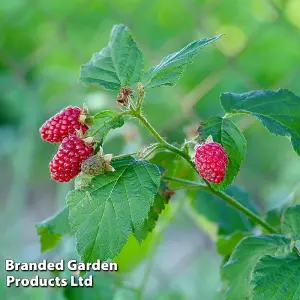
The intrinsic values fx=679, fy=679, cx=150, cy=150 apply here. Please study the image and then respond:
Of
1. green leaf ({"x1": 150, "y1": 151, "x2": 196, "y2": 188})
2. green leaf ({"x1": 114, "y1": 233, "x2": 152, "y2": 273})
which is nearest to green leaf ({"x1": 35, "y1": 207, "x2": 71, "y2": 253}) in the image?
green leaf ({"x1": 150, "y1": 151, "x2": 196, "y2": 188})

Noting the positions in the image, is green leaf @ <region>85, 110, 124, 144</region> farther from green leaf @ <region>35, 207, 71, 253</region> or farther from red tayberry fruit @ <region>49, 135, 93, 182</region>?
green leaf @ <region>35, 207, 71, 253</region>

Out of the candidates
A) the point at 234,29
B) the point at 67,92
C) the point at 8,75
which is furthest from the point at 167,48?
the point at 8,75

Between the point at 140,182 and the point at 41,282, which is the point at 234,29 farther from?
the point at 140,182

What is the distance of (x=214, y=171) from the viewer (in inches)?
26.4

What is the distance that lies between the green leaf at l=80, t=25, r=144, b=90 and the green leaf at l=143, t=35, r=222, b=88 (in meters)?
0.04

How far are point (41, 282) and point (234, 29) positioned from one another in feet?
4.19

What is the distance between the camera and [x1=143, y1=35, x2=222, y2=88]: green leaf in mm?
693

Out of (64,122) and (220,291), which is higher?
(64,122)

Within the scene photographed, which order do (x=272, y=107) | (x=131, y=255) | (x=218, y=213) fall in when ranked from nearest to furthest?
(x=272, y=107), (x=218, y=213), (x=131, y=255)

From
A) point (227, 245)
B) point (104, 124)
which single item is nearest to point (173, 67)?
point (104, 124)

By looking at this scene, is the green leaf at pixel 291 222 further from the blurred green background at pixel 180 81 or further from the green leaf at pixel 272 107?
the blurred green background at pixel 180 81

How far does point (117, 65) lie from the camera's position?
0.78m

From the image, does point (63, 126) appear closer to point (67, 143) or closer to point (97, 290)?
point (67, 143)

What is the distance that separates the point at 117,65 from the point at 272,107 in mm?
183
